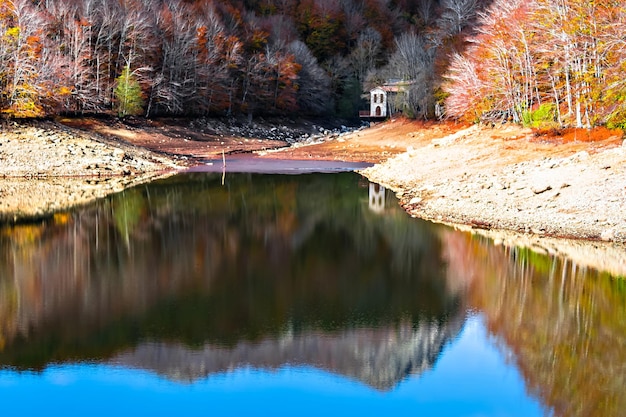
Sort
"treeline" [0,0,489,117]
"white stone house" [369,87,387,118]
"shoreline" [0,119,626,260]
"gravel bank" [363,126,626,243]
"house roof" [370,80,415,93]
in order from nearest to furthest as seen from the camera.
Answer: "gravel bank" [363,126,626,243] → "shoreline" [0,119,626,260] → "treeline" [0,0,489,117] → "house roof" [370,80,415,93] → "white stone house" [369,87,387,118]

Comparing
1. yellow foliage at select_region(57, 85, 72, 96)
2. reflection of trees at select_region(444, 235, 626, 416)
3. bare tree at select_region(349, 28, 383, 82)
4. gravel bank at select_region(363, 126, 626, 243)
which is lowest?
reflection of trees at select_region(444, 235, 626, 416)

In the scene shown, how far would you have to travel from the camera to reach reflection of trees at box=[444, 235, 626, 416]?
11539 millimetres

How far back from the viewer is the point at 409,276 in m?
18.9

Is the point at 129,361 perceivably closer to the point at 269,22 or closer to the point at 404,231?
the point at 404,231

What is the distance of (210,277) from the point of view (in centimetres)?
1856

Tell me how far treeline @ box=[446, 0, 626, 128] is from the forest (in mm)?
131

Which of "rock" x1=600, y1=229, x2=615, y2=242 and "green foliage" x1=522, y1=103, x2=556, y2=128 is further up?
"green foliage" x1=522, y1=103, x2=556, y2=128

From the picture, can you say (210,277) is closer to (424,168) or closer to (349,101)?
(424,168)

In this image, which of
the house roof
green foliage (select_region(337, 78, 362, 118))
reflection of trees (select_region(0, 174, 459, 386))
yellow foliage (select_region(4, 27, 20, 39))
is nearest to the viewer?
reflection of trees (select_region(0, 174, 459, 386))

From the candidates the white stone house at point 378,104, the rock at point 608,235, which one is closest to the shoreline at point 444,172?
the rock at point 608,235

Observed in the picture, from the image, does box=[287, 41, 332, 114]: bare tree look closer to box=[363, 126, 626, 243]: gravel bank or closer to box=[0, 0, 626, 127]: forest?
box=[0, 0, 626, 127]: forest

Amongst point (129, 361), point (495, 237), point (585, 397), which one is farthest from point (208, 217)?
point (585, 397)

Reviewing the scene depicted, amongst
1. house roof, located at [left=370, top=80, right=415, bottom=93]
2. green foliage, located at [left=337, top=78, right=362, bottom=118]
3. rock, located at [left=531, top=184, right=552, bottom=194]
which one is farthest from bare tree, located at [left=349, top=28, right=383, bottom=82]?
rock, located at [left=531, top=184, right=552, bottom=194]

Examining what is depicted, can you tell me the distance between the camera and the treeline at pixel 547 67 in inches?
1289
